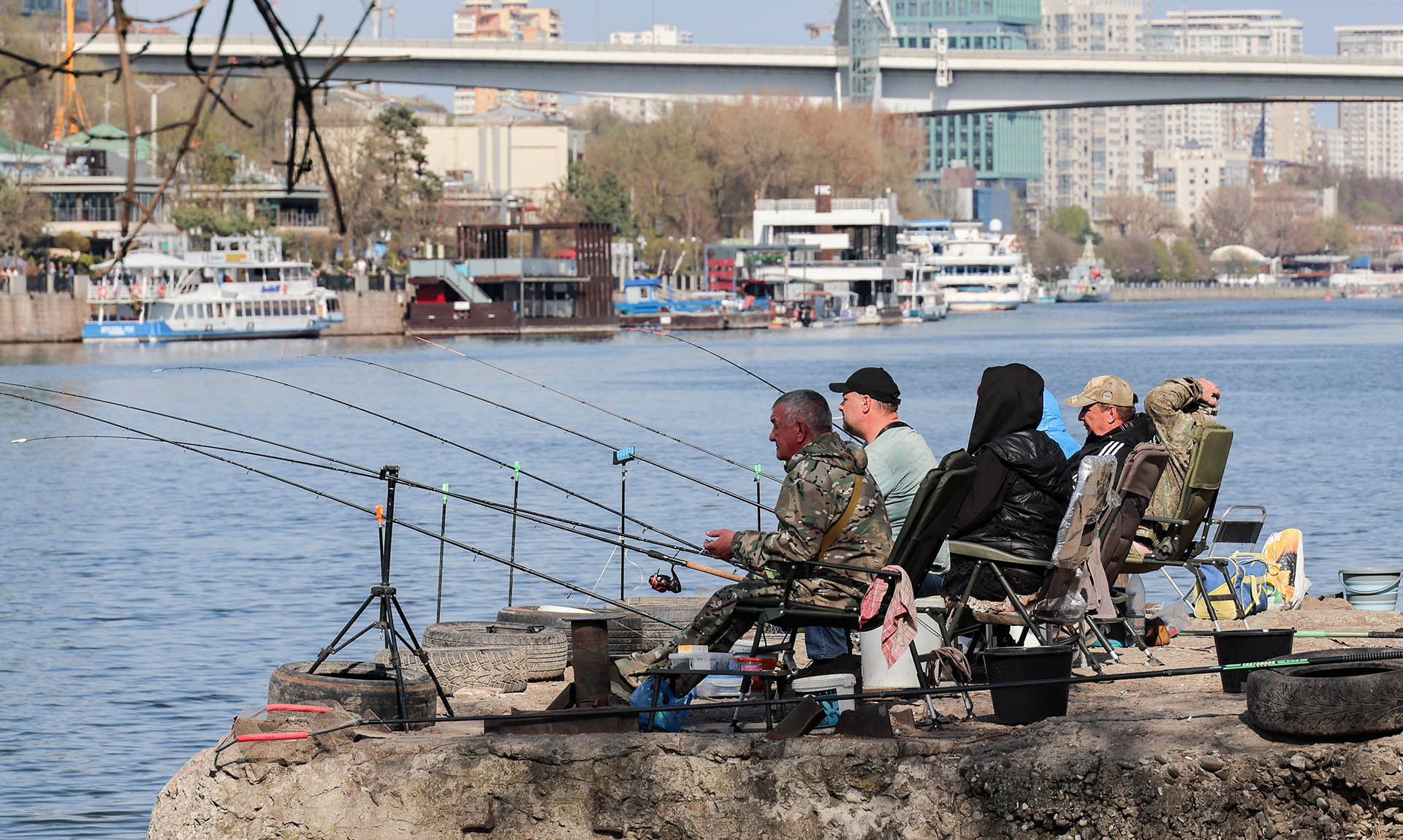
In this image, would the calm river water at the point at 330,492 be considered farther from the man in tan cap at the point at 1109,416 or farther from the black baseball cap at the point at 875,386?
the black baseball cap at the point at 875,386

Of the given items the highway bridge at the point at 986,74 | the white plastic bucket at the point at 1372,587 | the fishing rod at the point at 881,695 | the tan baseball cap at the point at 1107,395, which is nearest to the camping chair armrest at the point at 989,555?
the fishing rod at the point at 881,695

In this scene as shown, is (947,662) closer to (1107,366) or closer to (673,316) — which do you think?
(1107,366)

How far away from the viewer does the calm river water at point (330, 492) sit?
455 inches

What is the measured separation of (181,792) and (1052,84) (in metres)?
85.9

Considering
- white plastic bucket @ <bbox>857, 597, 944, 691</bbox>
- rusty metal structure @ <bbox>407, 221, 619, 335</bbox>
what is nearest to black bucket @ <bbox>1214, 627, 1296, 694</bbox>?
white plastic bucket @ <bbox>857, 597, 944, 691</bbox>

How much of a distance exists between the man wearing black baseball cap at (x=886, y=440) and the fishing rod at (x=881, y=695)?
3.94 ft

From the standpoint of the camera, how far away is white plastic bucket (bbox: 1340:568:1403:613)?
977 centimetres

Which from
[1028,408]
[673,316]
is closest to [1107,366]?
[673,316]

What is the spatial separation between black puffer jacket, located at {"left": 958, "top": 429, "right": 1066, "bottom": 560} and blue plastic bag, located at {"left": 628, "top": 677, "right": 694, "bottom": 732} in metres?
1.31

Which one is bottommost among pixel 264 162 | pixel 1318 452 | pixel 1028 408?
pixel 1318 452

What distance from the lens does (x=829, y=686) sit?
6.19 meters

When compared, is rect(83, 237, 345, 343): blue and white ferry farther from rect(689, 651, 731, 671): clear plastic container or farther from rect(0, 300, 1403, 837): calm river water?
rect(689, 651, 731, 671): clear plastic container

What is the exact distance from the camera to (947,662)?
6469 mm

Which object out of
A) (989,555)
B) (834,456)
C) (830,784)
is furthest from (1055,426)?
(830,784)
